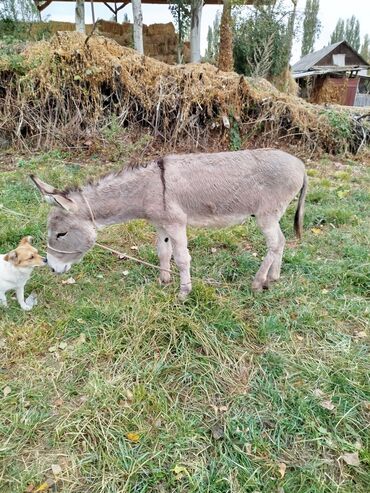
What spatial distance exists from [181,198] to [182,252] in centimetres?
52

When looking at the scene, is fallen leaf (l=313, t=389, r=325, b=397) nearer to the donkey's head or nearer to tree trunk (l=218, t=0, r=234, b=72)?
the donkey's head

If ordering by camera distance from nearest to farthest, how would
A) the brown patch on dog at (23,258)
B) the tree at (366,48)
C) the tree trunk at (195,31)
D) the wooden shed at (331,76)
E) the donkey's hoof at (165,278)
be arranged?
the brown patch on dog at (23,258), the donkey's hoof at (165,278), the tree trunk at (195,31), the wooden shed at (331,76), the tree at (366,48)

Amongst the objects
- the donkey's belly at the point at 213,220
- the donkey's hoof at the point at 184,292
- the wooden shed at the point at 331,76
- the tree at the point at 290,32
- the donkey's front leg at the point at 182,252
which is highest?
the tree at the point at 290,32

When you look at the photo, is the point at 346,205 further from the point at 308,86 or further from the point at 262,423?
the point at 308,86

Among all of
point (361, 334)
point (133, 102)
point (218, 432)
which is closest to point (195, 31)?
point (133, 102)

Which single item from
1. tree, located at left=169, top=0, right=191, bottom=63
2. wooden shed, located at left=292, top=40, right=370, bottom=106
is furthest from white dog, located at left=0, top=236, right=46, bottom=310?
wooden shed, located at left=292, top=40, right=370, bottom=106

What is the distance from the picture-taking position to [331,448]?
2.22m

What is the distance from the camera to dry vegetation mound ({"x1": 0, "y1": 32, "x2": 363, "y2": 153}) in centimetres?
775

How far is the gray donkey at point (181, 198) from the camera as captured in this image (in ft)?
10.5

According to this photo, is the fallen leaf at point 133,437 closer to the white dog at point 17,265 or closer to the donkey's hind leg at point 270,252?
the white dog at point 17,265

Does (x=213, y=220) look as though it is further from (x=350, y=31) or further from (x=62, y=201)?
(x=350, y=31)

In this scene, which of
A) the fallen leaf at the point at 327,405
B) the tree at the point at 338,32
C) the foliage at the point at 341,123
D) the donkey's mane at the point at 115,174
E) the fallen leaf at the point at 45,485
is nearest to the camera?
the fallen leaf at the point at 45,485

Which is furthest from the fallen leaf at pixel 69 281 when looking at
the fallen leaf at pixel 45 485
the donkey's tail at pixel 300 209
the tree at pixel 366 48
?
the tree at pixel 366 48

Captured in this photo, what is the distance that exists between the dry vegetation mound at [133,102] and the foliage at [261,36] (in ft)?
29.3
